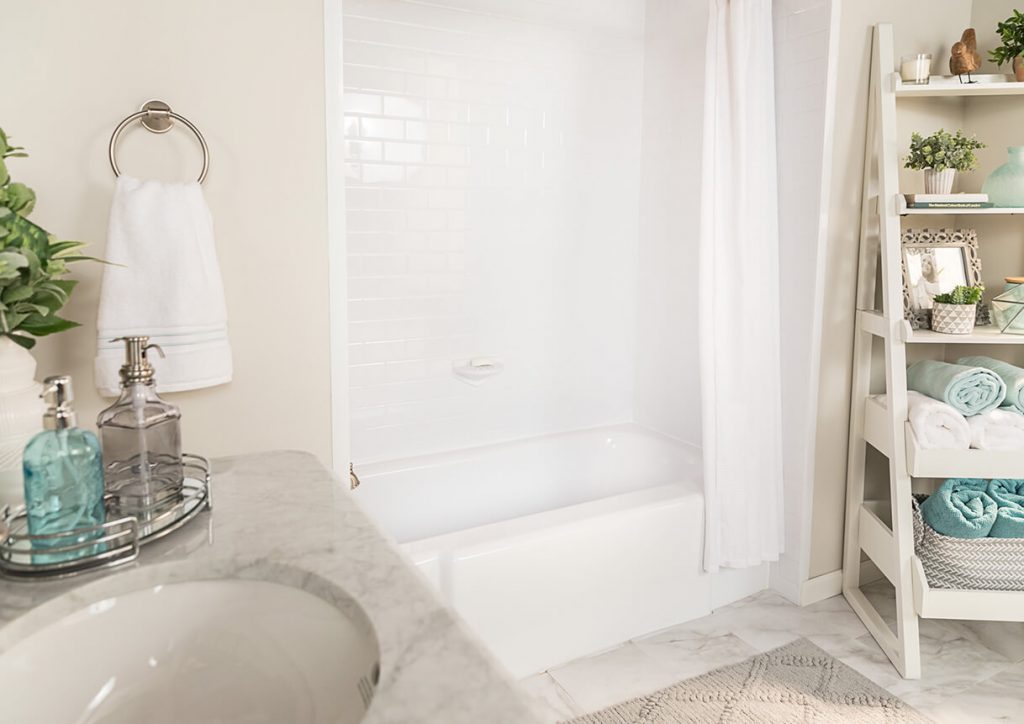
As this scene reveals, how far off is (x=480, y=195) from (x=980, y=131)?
1849 millimetres

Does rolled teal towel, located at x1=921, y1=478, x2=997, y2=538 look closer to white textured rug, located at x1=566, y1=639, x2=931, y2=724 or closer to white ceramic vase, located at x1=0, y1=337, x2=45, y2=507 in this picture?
white textured rug, located at x1=566, y1=639, x2=931, y2=724

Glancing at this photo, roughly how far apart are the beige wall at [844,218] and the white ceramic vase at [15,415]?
2206mm

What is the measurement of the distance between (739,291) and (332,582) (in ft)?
6.06

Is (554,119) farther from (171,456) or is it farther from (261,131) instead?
(171,456)

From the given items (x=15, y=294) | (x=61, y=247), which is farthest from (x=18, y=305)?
(x=61, y=247)

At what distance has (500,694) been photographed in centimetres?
59

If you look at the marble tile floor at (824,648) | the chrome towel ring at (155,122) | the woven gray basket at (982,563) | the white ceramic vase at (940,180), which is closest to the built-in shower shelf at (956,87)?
the white ceramic vase at (940,180)

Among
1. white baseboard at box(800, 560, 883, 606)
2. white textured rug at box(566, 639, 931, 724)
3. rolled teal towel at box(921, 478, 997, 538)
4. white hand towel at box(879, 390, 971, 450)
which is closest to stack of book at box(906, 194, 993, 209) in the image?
white hand towel at box(879, 390, 971, 450)

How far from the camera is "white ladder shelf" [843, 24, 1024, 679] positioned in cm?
211

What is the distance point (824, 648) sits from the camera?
2.26 m

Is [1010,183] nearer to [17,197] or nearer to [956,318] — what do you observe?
[956,318]

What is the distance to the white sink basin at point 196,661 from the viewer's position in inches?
27.1

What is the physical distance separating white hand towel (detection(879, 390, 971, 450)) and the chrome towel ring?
2023mm

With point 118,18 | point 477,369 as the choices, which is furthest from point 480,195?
point 118,18
